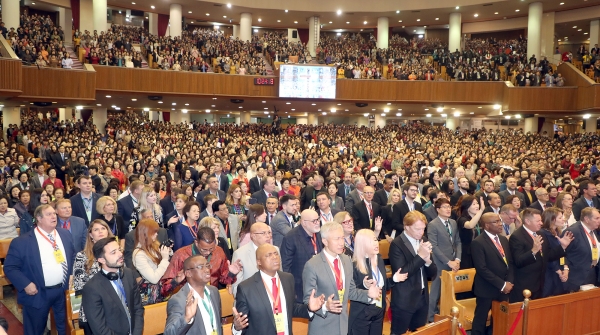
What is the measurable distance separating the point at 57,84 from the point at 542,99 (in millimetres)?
19952

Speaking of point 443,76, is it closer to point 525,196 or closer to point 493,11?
point 493,11

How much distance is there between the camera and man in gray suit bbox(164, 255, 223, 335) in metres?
3.12

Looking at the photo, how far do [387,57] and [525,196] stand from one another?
18.5 meters

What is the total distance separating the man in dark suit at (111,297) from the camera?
3.22m

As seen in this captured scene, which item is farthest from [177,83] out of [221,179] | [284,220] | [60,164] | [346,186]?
[284,220]

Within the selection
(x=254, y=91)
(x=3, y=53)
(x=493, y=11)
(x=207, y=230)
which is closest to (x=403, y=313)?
(x=207, y=230)

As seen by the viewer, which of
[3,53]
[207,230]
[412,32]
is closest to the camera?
[207,230]

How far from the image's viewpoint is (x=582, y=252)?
17.0 ft

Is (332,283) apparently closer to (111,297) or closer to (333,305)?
(333,305)

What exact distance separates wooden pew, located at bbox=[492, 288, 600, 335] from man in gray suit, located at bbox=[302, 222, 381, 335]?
1550mm

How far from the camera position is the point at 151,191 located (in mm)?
5965

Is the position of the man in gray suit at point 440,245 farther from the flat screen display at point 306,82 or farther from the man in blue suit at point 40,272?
the flat screen display at point 306,82

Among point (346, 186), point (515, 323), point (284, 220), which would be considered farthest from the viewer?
point (346, 186)

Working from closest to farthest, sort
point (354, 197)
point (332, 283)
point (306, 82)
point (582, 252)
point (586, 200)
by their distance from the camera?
point (332, 283) → point (582, 252) → point (586, 200) → point (354, 197) → point (306, 82)
